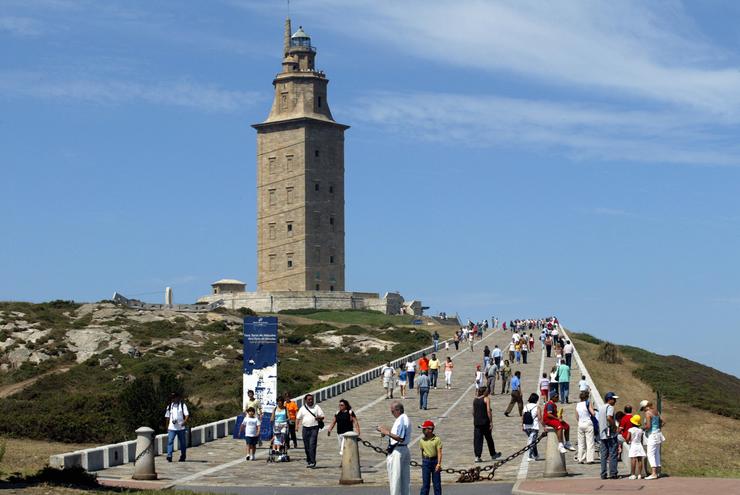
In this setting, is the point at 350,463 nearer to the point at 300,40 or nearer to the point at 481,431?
the point at 481,431

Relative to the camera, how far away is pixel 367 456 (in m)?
28.9

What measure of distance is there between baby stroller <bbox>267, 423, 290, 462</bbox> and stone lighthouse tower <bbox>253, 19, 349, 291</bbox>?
80.6 metres

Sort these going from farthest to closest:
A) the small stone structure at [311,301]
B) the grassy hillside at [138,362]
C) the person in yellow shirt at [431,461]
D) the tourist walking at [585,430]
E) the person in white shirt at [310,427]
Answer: the small stone structure at [311,301]
the grassy hillside at [138,362]
the person in white shirt at [310,427]
the tourist walking at [585,430]
the person in yellow shirt at [431,461]

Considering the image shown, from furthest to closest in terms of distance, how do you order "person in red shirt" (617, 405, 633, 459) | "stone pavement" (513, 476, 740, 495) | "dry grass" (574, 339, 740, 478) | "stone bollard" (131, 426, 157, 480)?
"dry grass" (574, 339, 740, 478) → "stone bollard" (131, 426, 157, 480) → "person in red shirt" (617, 405, 633, 459) → "stone pavement" (513, 476, 740, 495)

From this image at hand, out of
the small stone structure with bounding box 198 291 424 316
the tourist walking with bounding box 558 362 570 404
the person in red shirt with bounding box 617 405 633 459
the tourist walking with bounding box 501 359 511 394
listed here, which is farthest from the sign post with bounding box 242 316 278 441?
the small stone structure with bounding box 198 291 424 316

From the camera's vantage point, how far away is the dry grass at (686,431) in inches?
1213

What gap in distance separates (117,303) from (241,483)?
218 ft

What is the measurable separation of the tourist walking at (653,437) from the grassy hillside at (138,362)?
19268mm

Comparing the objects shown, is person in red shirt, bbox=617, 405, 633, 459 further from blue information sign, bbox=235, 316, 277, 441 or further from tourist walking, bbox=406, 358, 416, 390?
tourist walking, bbox=406, 358, 416, 390

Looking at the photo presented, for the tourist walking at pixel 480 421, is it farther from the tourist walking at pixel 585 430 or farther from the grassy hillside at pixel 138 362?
the grassy hillside at pixel 138 362

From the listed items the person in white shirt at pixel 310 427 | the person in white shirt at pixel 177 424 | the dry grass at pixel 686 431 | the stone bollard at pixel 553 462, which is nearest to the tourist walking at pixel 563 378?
the dry grass at pixel 686 431

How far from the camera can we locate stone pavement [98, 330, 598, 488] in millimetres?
24781

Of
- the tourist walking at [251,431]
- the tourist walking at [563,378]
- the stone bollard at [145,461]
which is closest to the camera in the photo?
the stone bollard at [145,461]

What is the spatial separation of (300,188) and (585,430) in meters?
84.6
